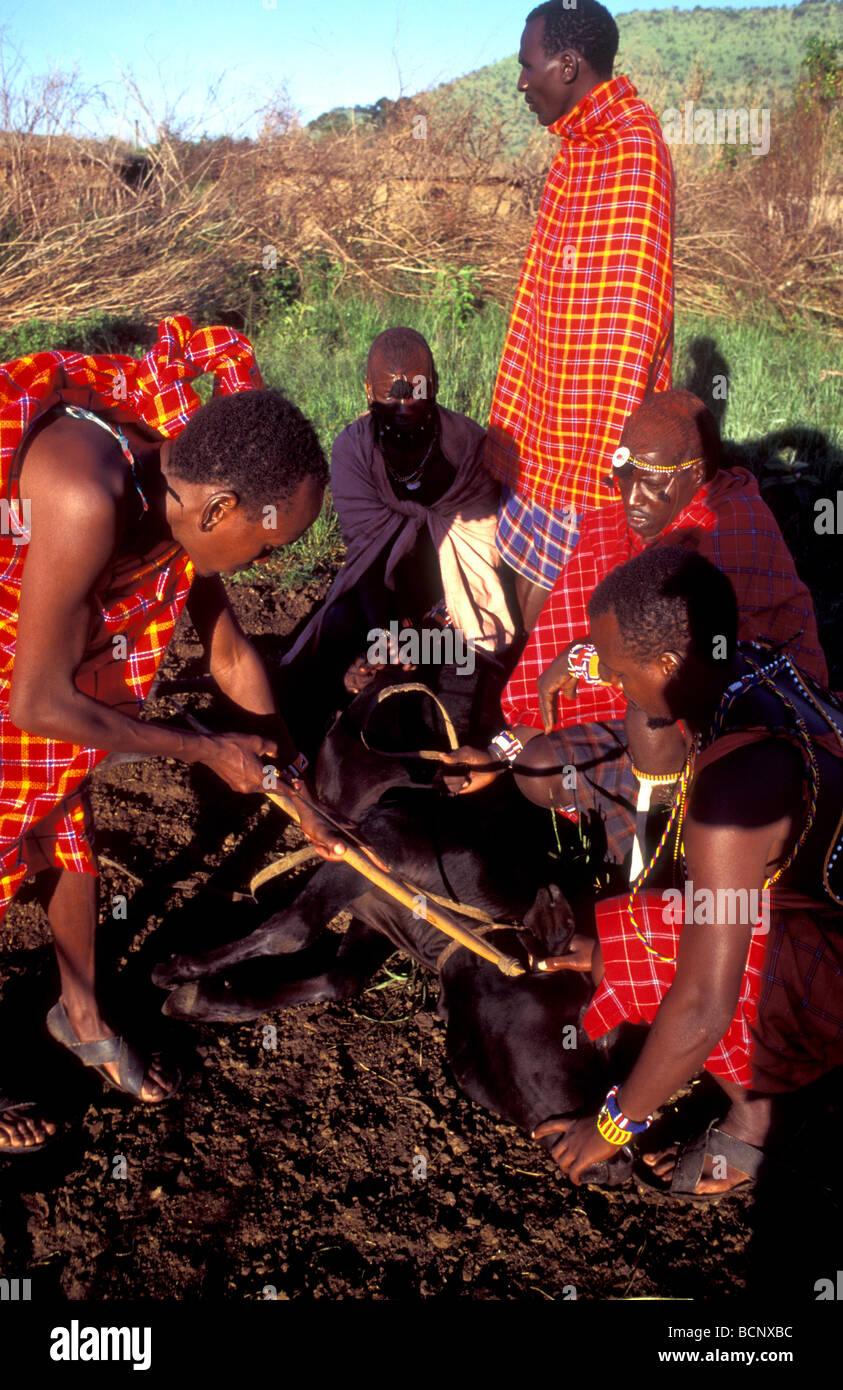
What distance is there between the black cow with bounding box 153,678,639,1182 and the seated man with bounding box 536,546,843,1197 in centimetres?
11

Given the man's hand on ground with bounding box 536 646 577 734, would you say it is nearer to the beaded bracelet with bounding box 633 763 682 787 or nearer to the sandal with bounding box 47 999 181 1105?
the beaded bracelet with bounding box 633 763 682 787

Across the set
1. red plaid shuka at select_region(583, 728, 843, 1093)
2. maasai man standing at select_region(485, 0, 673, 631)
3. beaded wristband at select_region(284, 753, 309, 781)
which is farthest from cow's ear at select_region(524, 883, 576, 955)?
maasai man standing at select_region(485, 0, 673, 631)

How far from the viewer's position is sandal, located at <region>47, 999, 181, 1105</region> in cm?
255

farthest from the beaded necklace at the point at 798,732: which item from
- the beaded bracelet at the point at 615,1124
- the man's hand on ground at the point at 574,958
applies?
the beaded bracelet at the point at 615,1124

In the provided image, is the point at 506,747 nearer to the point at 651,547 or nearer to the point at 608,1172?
the point at 651,547

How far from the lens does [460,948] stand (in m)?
2.71

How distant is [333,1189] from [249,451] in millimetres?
1766

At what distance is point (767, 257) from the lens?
9336 millimetres

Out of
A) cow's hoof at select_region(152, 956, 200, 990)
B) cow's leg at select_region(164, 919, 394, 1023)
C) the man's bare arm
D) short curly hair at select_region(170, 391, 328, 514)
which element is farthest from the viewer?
cow's hoof at select_region(152, 956, 200, 990)

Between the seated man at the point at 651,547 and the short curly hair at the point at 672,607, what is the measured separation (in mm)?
690

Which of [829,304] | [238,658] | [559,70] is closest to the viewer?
[238,658]
